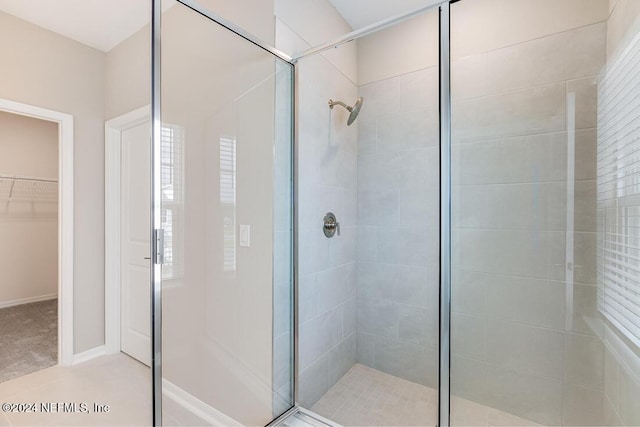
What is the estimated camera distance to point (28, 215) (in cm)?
93

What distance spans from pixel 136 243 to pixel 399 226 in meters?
1.52

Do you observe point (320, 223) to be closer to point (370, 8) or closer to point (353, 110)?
point (353, 110)

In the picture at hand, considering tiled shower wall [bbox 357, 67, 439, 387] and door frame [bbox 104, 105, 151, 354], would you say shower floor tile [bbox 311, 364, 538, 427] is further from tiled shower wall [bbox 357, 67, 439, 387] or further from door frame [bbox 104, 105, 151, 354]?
door frame [bbox 104, 105, 151, 354]

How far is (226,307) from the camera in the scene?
1.40m

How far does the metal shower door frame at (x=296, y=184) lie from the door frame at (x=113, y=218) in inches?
4.4

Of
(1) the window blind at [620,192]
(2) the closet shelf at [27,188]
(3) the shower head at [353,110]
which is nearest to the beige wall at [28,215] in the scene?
(2) the closet shelf at [27,188]

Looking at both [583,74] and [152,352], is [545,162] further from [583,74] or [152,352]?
[152,352]

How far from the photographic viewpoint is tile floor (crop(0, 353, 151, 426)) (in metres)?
0.92

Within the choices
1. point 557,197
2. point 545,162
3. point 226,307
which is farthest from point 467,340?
point 226,307

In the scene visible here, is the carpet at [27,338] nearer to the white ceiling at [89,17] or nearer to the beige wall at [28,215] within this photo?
the beige wall at [28,215]

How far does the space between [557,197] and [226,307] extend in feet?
5.36

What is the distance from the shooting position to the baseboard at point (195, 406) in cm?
117

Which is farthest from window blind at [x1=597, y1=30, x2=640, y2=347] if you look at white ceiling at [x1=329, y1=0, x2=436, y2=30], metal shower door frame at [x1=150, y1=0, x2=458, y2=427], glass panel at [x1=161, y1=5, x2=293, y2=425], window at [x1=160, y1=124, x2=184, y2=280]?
window at [x1=160, y1=124, x2=184, y2=280]

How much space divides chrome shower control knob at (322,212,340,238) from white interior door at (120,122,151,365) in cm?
102
